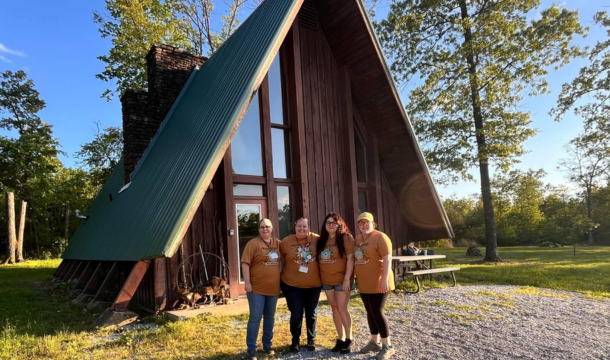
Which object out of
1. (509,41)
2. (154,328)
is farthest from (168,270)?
(509,41)

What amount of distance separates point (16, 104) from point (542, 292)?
34690 mm

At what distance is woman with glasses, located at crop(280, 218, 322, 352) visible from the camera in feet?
14.1

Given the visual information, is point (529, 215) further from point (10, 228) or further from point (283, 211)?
point (10, 228)

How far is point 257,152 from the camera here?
7.93 metres

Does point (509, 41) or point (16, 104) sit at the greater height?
point (16, 104)

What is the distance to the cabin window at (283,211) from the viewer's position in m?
Result: 8.07

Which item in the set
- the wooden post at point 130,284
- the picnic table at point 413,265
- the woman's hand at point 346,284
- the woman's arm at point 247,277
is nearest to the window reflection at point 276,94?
the picnic table at point 413,265

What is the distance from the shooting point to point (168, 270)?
21.7ft

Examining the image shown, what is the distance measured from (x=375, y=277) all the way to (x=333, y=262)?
18.8 inches

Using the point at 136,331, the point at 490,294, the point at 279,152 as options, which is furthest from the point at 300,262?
the point at 490,294

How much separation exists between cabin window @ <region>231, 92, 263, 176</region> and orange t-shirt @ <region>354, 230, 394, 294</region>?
3891mm

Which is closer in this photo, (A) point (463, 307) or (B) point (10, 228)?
(A) point (463, 307)

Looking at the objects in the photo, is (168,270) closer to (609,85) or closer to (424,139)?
(424,139)

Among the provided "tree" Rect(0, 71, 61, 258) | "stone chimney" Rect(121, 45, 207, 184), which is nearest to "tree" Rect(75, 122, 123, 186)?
"tree" Rect(0, 71, 61, 258)
